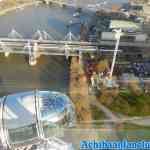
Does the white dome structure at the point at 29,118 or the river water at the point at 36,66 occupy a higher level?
the white dome structure at the point at 29,118

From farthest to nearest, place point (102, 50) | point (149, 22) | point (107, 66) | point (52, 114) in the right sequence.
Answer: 1. point (149, 22)
2. point (102, 50)
3. point (107, 66)
4. point (52, 114)

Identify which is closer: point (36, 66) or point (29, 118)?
point (29, 118)

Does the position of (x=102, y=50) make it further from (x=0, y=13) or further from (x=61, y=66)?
(x=0, y=13)

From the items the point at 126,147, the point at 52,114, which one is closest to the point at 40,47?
the point at 126,147

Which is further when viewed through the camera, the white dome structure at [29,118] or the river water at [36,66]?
the river water at [36,66]

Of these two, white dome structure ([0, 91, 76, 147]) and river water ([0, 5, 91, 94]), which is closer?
white dome structure ([0, 91, 76, 147])

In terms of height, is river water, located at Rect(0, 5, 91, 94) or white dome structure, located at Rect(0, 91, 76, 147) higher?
white dome structure, located at Rect(0, 91, 76, 147)

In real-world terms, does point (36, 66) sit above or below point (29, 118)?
below

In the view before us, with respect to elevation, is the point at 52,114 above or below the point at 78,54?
above
